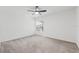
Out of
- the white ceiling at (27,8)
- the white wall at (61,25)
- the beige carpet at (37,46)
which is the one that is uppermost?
the white ceiling at (27,8)

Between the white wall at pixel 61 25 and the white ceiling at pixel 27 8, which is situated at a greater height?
the white ceiling at pixel 27 8

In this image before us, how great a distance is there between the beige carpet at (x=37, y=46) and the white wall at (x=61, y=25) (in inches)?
3.5

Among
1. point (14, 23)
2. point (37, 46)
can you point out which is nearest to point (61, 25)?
point (37, 46)

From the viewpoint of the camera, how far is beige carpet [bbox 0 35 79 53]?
4.84 ft

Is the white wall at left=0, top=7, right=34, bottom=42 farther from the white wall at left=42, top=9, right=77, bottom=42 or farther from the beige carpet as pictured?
the white wall at left=42, top=9, right=77, bottom=42

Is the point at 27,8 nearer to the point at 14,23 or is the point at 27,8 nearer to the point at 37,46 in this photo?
the point at 14,23

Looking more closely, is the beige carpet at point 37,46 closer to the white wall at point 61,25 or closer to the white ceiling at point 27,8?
the white wall at point 61,25

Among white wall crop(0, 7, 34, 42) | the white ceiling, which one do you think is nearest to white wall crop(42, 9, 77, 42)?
the white ceiling

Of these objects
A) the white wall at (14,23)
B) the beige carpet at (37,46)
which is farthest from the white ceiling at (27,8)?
the beige carpet at (37,46)

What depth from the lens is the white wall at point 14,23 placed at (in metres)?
1.47

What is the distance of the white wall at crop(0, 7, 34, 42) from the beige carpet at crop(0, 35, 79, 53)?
3.5 inches

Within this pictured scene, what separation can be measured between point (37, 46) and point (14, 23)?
483 millimetres

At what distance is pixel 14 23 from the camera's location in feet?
4.88
